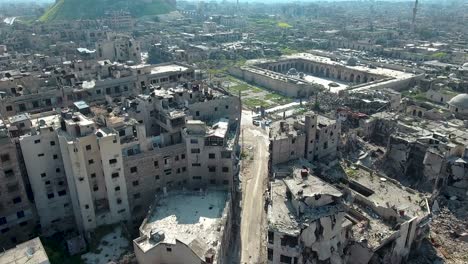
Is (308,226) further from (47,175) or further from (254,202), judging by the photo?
(47,175)

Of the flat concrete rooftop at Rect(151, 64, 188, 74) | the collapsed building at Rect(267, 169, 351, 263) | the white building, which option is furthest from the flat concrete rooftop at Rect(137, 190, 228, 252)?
the flat concrete rooftop at Rect(151, 64, 188, 74)

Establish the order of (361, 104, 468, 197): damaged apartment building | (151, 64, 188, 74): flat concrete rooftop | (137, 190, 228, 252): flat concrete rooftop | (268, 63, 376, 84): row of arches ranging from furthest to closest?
(268, 63, 376, 84): row of arches → (151, 64, 188, 74): flat concrete rooftop → (361, 104, 468, 197): damaged apartment building → (137, 190, 228, 252): flat concrete rooftop

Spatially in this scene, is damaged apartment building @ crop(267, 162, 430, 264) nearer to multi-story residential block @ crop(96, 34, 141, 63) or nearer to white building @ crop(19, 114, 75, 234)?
white building @ crop(19, 114, 75, 234)

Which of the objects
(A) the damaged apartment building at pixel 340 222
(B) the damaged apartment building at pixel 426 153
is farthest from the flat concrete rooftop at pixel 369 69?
(A) the damaged apartment building at pixel 340 222

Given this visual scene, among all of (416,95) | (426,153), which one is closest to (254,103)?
(416,95)

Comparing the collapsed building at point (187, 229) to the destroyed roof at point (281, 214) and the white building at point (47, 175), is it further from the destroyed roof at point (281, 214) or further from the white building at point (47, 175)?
the white building at point (47, 175)

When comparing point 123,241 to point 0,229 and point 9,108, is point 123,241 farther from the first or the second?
point 9,108
